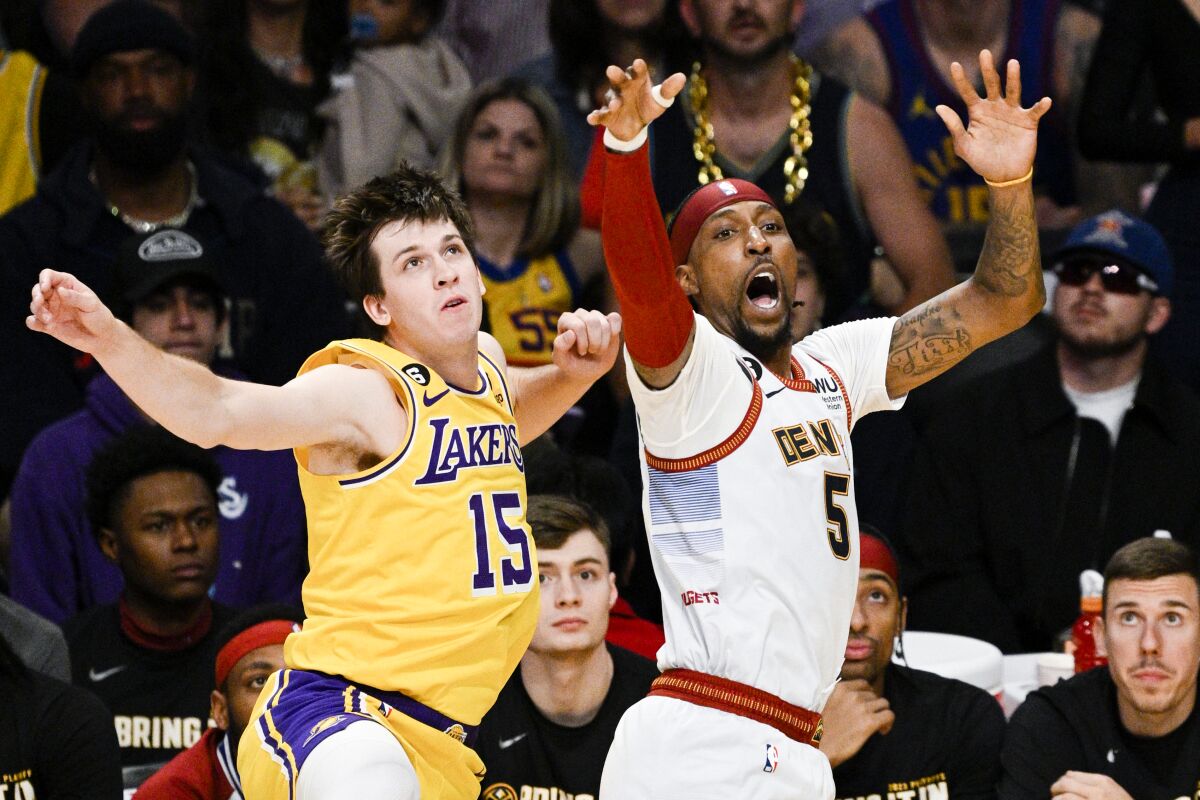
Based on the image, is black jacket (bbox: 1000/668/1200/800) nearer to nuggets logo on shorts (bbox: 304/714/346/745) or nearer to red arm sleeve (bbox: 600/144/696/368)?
Result: red arm sleeve (bbox: 600/144/696/368)

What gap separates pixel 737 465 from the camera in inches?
175

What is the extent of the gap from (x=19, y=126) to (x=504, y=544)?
13.2 ft

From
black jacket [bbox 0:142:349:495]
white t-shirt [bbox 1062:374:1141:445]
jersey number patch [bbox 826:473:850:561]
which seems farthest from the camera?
black jacket [bbox 0:142:349:495]

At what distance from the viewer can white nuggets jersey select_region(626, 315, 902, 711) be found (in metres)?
4.41

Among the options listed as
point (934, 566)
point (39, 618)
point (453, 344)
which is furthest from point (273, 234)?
point (453, 344)

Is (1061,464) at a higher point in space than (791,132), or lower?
lower

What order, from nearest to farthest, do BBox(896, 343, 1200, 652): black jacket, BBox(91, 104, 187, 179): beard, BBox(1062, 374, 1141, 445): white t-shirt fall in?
BBox(896, 343, 1200, 652): black jacket, BBox(1062, 374, 1141, 445): white t-shirt, BBox(91, 104, 187, 179): beard

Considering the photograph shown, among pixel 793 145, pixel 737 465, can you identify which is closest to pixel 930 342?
pixel 737 465

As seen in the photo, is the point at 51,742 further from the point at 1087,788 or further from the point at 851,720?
the point at 1087,788

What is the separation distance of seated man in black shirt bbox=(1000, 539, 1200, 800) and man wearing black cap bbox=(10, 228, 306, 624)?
7.99 ft

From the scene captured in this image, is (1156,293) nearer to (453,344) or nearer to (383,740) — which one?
(453,344)

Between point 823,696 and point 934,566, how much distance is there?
91.1 inches

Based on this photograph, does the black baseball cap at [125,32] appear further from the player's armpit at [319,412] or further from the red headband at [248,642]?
the player's armpit at [319,412]

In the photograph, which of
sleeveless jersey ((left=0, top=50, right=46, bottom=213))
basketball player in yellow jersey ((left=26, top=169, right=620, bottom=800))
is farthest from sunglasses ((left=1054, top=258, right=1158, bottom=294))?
sleeveless jersey ((left=0, top=50, right=46, bottom=213))
